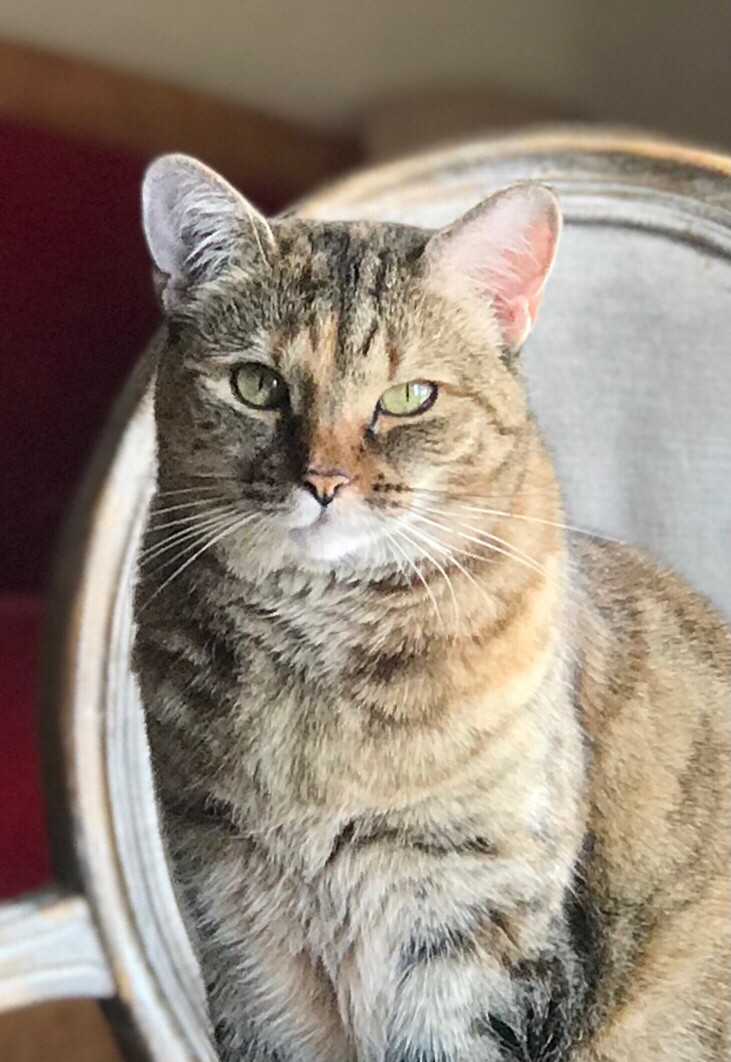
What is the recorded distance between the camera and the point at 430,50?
0.87 metres

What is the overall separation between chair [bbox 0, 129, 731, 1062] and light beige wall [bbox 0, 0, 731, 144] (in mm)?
338

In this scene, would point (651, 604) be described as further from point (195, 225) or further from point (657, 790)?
point (195, 225)

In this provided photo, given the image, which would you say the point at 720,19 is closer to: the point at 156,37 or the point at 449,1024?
the point at 156,37

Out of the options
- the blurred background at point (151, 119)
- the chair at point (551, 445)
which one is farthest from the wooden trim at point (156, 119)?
the chair at point (551, 445)

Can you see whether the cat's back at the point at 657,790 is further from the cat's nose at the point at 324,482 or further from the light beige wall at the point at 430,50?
the light beige wall at the point at 430,50

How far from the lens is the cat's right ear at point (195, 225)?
44 centimetres

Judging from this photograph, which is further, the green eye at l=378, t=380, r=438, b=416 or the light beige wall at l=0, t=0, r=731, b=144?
the light beige wall at l=0, t=0, r=731, b=144

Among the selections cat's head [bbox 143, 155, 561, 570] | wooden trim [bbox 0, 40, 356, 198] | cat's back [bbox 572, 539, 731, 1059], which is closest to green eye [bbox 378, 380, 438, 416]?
cat's head [bbox 143, 155, 561, 570]

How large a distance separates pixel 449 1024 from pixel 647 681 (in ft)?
0.53

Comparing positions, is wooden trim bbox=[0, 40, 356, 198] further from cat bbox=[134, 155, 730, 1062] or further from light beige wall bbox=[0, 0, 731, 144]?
cat bbox=[134, 155, 730, 1062]

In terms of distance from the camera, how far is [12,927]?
47cm

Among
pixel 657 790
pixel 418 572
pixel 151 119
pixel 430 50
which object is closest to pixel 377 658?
pixel 418 572

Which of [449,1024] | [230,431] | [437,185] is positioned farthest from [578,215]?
[449,1024]

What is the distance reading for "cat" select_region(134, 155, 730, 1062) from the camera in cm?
44
